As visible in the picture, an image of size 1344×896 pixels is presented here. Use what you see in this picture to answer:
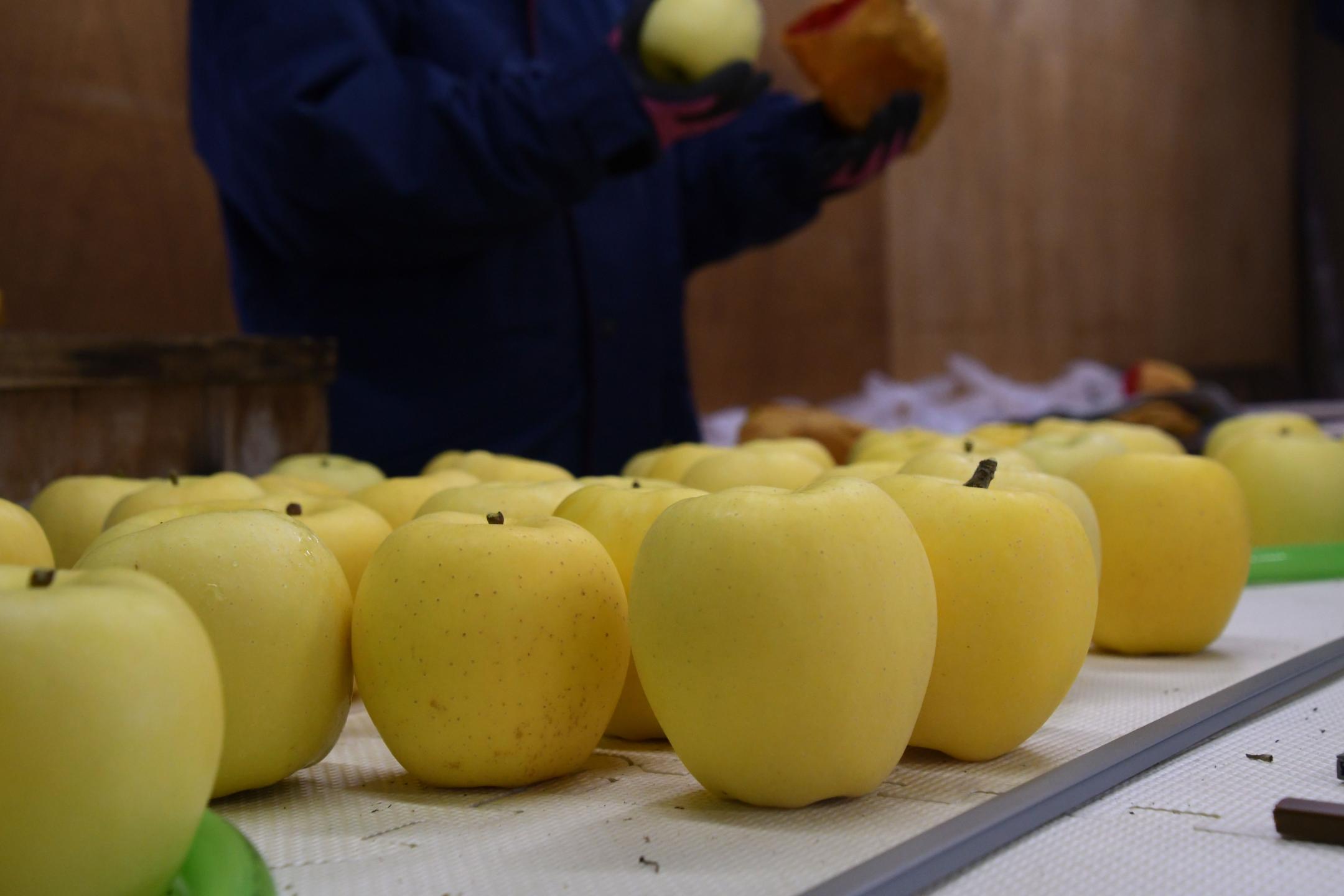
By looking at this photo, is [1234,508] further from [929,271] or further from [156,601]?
[929,271]

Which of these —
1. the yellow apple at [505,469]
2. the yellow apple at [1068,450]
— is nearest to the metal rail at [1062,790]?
the yellow apple at [1068,450]

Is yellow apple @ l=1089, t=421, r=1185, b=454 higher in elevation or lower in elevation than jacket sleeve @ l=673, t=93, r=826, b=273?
lower

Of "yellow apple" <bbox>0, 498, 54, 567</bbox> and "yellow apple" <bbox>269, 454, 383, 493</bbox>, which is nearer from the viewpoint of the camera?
"yellow apple" <bbox>0, 498, 54, 567</bbox>

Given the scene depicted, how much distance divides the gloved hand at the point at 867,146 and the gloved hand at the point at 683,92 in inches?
13.2

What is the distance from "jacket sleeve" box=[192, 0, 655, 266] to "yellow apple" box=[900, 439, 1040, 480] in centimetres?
84

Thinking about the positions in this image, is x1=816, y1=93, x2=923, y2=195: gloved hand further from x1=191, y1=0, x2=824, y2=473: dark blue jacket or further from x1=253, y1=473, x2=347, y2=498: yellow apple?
x1=253, y1=473, x2=347, y2=498: yellow apple

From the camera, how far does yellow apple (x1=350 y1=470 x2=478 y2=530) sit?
0.95m

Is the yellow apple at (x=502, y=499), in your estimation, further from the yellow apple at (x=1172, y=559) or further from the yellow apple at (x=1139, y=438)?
the yellow apple at (x=1139, y=438)

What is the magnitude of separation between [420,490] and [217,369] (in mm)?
660

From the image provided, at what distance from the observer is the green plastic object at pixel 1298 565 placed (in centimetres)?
119

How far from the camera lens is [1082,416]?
2.07m

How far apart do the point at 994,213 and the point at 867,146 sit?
287 centimetres

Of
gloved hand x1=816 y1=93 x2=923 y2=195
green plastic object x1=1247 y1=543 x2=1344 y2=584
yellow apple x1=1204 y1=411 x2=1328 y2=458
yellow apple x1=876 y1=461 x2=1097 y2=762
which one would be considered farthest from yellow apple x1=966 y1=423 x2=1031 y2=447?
yellow apple x1=876 y1=461 x2=1097 y2=762

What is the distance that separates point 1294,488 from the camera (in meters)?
1.30
